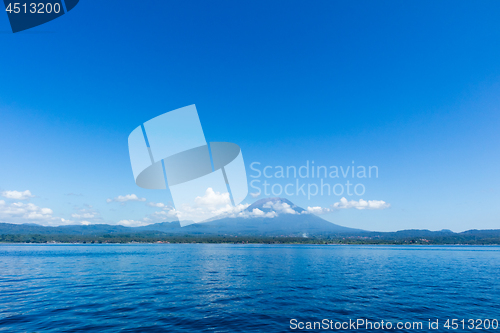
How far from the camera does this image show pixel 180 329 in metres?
12.5

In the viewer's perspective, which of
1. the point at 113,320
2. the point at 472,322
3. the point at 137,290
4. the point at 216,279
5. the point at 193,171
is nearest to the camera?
the point at 113,320

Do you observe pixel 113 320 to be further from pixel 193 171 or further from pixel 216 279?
pixel 216 279

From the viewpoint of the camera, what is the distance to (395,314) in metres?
15.5

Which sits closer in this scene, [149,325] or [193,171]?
[149,325]

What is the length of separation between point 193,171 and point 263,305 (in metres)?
12.1

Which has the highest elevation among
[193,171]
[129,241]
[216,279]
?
[193,171]

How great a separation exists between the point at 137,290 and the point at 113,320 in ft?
27.0

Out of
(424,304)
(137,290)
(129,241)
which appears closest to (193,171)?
(137,290)

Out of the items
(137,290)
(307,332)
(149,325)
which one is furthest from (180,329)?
(137,290)

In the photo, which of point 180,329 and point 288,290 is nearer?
point 180,329

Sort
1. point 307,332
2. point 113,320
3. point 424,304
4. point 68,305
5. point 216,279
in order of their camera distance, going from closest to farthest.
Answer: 1. point 307,332
2. point 113,320
3. point 68,305
4. point 424,304
5. point 216,279

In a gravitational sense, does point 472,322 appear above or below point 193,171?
below

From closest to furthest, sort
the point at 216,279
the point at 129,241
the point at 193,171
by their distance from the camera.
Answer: the point at 193,171, the point at 216,279, the point at 129,241

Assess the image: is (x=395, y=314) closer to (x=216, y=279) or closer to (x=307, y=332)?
(x=307, y=332)
